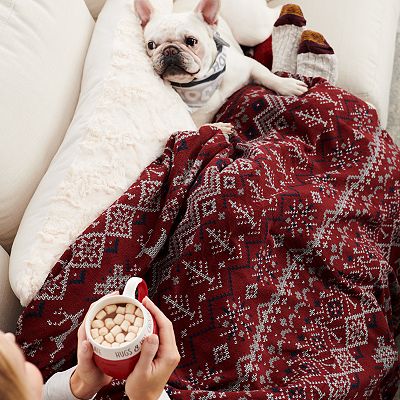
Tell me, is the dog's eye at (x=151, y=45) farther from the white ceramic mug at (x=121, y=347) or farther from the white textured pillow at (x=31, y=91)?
the white ceramic mug at (x=121, y=347)

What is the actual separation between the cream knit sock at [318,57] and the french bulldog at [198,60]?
0.09 m

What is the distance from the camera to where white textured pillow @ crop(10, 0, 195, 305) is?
3.22ft

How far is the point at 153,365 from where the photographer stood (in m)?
0.73

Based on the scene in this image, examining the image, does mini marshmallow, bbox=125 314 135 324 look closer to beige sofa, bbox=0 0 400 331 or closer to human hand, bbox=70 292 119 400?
human hand, bbox=70 292 119 400

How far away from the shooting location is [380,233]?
1230mm

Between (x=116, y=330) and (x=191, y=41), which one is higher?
(x=191, y=41)

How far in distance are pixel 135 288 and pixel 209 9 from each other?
927 mm

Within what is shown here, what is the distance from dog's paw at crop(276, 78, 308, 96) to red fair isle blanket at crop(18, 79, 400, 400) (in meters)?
0.17

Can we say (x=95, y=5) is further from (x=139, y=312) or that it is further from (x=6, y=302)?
(x=139, y=312)

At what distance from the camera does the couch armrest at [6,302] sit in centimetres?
98

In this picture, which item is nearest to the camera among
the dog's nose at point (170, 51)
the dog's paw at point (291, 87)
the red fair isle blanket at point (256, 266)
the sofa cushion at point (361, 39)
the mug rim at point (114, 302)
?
the mug rim at point (114, 302)

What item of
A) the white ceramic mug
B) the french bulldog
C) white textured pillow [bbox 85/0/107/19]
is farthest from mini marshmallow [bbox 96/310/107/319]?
white textured pillow [bbox 85/0/107/19]

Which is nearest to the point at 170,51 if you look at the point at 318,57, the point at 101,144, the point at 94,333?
the point at 101,144

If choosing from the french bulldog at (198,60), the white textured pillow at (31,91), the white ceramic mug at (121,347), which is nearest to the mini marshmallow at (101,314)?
the white ceramic mug at (121,347)
